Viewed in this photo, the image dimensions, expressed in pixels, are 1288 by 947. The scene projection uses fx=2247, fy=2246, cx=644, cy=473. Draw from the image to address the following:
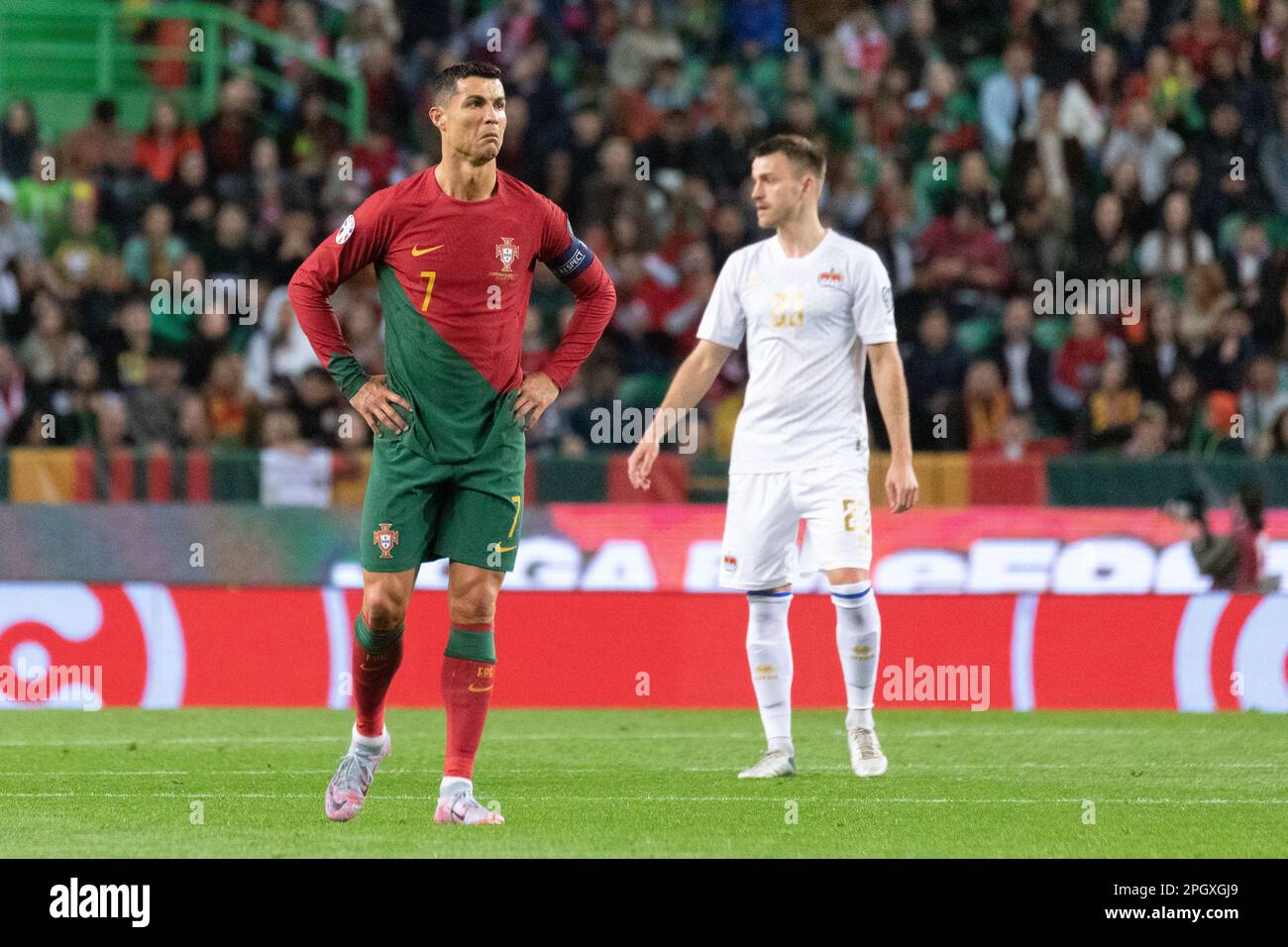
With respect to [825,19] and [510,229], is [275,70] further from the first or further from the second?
[510,229]

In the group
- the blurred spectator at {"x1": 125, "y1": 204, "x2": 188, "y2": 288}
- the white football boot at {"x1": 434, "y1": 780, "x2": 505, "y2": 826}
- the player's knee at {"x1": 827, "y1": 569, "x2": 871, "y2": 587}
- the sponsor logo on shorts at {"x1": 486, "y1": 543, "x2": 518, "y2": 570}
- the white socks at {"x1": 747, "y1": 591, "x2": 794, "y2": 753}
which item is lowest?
the white football boot at {"x1": 434, "y1": 780, "x2": 505, "y2": 826}

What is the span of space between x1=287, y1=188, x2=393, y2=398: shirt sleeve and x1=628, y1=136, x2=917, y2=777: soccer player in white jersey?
1.55 meters

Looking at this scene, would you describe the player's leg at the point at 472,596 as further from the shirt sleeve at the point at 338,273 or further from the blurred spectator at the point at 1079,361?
the blurred spectator at the point at 1079,361

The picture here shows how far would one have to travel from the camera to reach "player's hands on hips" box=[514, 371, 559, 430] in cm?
705

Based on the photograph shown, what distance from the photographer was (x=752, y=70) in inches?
715

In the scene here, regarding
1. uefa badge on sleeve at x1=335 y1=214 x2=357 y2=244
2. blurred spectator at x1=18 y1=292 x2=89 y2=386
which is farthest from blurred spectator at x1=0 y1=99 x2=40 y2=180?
uefa badge on sleeve at x1=335 y1=214 x2=357 y2=244

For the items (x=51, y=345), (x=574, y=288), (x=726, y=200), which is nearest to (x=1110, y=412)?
(x=726, y=200)

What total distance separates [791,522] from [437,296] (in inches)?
81.0

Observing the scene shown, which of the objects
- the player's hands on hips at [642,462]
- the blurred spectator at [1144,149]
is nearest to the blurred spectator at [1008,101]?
the blurred spectator at [1144,149]

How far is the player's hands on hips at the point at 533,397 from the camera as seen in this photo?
7047mm

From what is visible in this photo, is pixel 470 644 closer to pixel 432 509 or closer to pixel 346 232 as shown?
pixel 432 509

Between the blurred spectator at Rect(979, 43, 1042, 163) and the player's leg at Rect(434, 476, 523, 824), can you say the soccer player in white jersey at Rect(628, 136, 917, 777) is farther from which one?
→ the blurred spectator at Rect(979, 43, 1042, 163)

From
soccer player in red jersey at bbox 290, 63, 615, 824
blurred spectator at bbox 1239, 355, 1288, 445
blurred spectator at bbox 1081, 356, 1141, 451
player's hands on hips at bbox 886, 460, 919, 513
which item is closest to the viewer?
soccer player in red jersey at bbox 290, 63, 615, 824

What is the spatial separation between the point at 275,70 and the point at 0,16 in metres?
2.33
